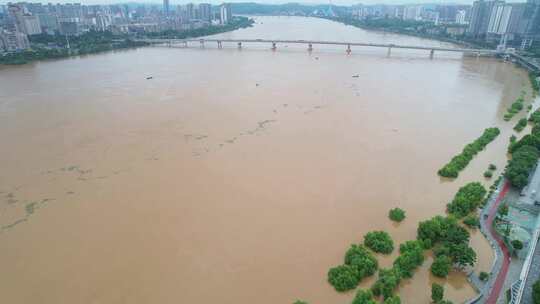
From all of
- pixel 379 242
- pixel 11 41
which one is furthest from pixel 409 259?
pixel 11 41

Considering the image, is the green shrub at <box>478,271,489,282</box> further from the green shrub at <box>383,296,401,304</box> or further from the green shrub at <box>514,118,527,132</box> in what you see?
the green shrub at <box>514,118,527,132</box>

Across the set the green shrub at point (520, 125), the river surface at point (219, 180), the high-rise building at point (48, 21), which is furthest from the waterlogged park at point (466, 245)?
the high-rise building at point (48, 21)

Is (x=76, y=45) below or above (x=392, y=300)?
above

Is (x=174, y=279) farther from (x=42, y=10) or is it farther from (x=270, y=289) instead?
(x=42, y=10)

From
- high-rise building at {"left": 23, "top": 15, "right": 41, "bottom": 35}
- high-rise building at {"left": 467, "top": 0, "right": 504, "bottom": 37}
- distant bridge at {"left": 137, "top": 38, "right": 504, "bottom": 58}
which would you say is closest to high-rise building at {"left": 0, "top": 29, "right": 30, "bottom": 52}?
high-rise building at {"left": 23, "top": 15, "right": 41, "bottom": 35}

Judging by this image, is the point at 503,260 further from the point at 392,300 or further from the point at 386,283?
the point at 392,300

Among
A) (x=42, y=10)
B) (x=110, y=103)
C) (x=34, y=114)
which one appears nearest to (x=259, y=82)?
(x=110, y=103)

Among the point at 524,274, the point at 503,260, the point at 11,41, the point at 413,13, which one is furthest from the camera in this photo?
the point at 413,13
